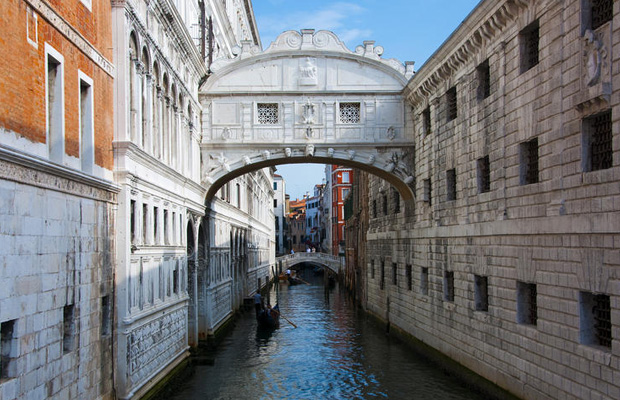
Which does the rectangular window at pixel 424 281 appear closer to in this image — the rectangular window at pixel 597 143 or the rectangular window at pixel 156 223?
the rectangular window at pixel 156 223

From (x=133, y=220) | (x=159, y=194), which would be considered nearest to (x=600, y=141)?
(x=133, y=220)

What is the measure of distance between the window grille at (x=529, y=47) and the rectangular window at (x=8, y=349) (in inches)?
339

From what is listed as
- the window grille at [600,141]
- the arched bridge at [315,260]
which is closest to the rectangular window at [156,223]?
the window grille at [600,141]

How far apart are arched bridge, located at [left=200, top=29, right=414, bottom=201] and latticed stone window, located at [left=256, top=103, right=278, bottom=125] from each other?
0.03m

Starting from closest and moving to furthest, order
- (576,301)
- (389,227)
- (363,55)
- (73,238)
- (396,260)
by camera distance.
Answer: (73,238) → (576,301) → (363,55) → (396,260) → (389,227)

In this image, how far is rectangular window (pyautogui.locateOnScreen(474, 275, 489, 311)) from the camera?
43.5 ft

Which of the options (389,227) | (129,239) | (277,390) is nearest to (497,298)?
(277,390)

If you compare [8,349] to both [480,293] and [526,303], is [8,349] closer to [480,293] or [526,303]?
[526,303]

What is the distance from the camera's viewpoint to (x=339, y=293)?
40.4 m

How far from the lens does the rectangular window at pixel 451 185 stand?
15422 millimetres

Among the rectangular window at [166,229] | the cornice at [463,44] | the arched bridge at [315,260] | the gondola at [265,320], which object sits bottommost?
the gondola at [265,320]

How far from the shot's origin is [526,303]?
1127 cm

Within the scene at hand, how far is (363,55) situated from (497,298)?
8.63 meters

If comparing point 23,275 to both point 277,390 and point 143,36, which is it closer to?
point 143,36
